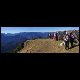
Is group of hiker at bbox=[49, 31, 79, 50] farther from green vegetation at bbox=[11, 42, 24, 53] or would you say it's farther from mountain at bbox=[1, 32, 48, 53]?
green vegetation at bbox=[11, 42, 24, 53]

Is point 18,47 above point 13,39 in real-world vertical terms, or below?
below

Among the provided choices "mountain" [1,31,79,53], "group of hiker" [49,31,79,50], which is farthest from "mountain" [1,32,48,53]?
"group of hiker" [49,31,79,50]

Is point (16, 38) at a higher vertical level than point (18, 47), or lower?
higher

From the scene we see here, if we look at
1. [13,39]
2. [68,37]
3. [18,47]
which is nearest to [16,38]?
[13,39]

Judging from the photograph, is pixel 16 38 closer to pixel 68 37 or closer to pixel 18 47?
pixel 18 47

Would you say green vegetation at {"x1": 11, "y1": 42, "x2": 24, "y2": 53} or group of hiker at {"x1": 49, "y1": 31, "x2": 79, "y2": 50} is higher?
group of hiker at {"x1": 49, "y1": 31, "x2": 79, "y2": 50}


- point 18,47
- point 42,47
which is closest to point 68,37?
point 42,47

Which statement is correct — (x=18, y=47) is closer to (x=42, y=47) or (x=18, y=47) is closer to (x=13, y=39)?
(x=13, y=39)

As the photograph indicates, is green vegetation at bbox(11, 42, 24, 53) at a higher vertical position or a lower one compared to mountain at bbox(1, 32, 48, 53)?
lower
